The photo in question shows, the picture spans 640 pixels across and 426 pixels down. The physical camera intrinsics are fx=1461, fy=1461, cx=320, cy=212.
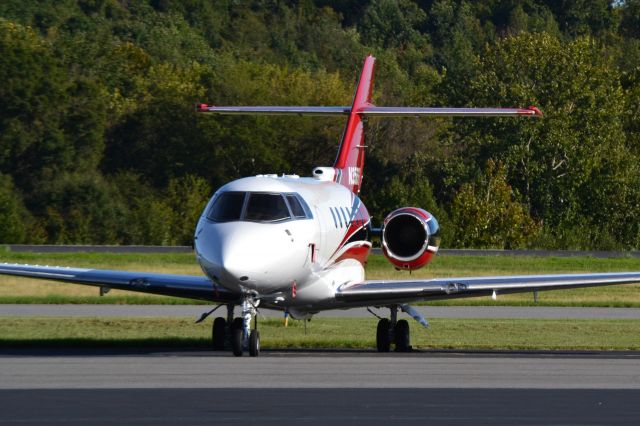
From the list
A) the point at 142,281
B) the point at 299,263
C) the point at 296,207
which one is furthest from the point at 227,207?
the point at 142,281

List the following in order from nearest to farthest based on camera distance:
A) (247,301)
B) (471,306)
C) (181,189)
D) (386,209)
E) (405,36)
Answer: (247,301)
(471,306)
(386,209)
(181,189)
(405,36)

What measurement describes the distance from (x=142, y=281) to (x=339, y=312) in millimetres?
12029

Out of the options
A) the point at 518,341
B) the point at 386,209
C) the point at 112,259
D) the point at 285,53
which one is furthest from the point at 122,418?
the point at 285,53

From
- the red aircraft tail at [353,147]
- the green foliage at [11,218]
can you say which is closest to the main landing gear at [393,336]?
the red aircraft tail at [353,147]

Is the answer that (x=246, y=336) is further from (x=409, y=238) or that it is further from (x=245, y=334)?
(x=409, y=238)

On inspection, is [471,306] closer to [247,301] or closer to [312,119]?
[247,301]

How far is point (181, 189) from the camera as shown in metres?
64.4

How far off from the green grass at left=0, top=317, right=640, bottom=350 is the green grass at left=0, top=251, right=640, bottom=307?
27.1 feet

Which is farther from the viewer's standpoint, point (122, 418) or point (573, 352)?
point (573, 352)

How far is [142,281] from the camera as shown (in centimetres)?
2166

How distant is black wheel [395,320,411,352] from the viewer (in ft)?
73.9

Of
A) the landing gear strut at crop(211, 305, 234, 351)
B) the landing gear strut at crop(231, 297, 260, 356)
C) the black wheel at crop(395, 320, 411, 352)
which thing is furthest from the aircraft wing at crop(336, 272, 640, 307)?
the landing gear strut at crop(231, 297, 260, 356)

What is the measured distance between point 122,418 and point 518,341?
12.6 meters

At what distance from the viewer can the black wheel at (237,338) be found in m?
19.9
